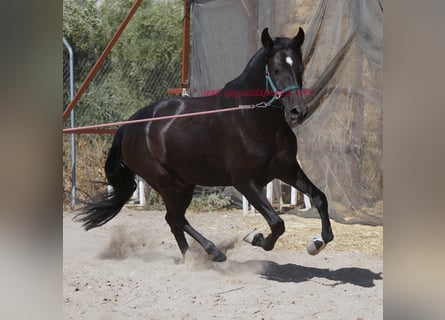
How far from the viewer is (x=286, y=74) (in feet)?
13.5

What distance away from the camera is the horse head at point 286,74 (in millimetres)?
4027

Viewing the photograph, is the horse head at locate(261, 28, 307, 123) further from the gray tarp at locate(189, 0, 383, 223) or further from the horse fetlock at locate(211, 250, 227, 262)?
the gray tarp at locate(189, 0, 383, 223)

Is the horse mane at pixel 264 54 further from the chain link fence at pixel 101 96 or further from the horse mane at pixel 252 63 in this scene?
the chain link fence at pixel 101 96

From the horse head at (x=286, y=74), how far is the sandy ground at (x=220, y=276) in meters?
1.21

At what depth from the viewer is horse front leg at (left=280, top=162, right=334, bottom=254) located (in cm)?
429

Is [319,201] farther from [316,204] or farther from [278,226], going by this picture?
[278,226]

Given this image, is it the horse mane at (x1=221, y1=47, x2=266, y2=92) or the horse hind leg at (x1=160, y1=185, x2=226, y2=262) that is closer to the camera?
the horse mane at (x1=221, y1=47, x2=266, y2=92)

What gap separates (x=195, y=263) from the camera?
16.7ft

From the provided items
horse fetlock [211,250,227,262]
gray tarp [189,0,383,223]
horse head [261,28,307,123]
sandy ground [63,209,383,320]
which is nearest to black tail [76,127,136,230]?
sandy ground [63,209,383,320]

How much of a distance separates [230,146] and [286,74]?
0.78 metres
